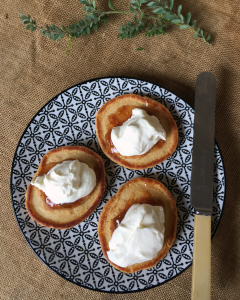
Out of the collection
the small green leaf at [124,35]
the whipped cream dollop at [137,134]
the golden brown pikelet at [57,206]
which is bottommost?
the golden brown pikelet at [57,206]

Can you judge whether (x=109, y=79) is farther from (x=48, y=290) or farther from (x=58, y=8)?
(x=48, y=290)

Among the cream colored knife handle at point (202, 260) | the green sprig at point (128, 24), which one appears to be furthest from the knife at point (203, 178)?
the green sprig at point (128, 24)

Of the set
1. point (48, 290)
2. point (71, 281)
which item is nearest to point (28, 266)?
point (48, 290)

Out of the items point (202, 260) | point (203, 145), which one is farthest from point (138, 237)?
point (203, 145)

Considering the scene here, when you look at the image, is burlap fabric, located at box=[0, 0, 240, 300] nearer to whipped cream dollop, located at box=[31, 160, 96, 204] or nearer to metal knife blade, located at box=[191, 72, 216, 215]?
metal knife blade, located at box=[191, 72, 216, 215]

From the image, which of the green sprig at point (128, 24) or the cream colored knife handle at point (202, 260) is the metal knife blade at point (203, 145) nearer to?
the cream colored knife handle at point (202, 260)

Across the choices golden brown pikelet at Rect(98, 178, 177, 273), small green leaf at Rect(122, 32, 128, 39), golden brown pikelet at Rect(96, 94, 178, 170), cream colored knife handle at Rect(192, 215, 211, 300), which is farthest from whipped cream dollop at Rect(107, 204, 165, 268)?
small green leaf at Rect(122, 32, 128, 39)

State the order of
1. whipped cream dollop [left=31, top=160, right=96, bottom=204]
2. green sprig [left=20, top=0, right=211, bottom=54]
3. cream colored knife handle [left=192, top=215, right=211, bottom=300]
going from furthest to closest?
green sprig [left=20, top=0, right=211, bottom=54] → whipped cream dollop [left=31, top=160, right=96, bottom=204] → cream colored knife handle [left=192, top=215, right=211, bottom=300]
